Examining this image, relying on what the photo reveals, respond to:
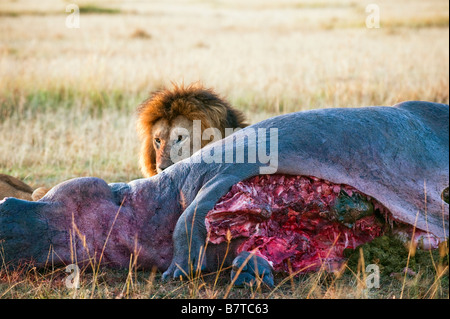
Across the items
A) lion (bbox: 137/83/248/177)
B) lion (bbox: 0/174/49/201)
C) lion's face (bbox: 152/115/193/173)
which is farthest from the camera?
lion (bbox: 137/83/248/177)

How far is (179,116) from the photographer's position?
21.7 feet

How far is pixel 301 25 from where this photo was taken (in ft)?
91.0

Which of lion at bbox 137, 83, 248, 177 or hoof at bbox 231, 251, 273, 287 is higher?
lion at bbox 137, 83, 248, 177

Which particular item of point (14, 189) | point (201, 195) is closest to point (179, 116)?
point (14, 189)

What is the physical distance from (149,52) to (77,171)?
11.0m

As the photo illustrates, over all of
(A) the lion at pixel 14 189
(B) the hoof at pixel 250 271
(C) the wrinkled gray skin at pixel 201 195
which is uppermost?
(C) the wrinkled gray skin at pixel 201 195

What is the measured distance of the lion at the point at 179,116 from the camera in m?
6.50

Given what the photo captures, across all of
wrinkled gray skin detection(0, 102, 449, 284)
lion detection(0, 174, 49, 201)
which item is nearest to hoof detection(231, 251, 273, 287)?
wrinkled gray skin detection(0, 102, 449, 284)

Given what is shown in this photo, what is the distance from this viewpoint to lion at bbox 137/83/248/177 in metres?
6.50

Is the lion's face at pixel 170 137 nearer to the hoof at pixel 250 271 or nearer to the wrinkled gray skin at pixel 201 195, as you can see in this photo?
the wrinkled gray skin at pixel 201 195

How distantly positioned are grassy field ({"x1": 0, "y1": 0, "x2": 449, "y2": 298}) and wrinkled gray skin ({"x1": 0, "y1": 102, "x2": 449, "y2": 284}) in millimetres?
194

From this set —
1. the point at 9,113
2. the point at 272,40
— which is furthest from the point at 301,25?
the point at 9,113

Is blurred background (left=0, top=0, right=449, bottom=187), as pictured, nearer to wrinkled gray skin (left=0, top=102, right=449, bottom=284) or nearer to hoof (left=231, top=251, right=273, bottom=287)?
wrinkled gray skin (left=0, top=102, right=449, bottom=284)

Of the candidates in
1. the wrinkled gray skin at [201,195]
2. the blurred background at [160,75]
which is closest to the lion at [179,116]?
the blurred background at [160,75]
